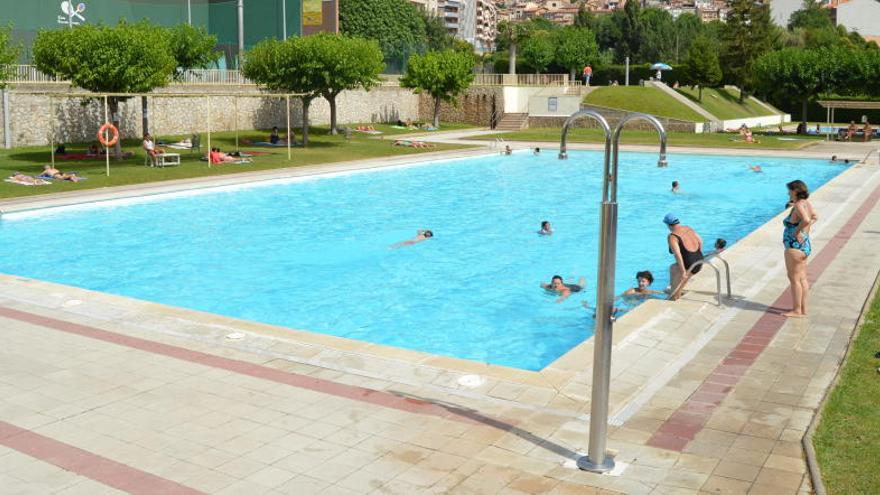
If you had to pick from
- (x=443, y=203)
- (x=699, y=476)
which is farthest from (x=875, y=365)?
(x=443, y=203)

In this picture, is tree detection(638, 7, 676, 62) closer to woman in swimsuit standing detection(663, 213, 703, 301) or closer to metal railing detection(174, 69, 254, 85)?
metal railing detection(174, 69, 254, 85)

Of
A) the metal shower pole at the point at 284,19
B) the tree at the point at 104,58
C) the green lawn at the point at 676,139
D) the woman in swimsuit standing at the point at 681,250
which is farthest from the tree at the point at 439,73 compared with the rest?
the woman in swimsuit standing at the point at 681,250

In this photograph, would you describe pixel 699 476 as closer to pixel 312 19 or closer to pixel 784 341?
pixel 784 341

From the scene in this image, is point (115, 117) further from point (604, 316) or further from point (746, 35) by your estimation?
point (746, 35)

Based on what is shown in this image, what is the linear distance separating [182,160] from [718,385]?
28580 mm

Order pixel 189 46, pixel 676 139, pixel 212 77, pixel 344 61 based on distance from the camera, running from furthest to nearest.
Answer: pixel 676 139 < pixel 212 77 < pixel 189 46 < pixel 344 61

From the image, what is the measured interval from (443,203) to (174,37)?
889 inches

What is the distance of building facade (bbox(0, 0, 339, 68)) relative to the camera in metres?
54.2

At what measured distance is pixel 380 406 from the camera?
323 inches

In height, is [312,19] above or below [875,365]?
above

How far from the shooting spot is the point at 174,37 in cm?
4278

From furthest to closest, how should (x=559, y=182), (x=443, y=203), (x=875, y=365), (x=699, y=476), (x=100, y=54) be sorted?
(x=559, y=182) < (x=100, y=54) < (x=443, y=203) < (x=875, y=365) < (x=699, y=476)

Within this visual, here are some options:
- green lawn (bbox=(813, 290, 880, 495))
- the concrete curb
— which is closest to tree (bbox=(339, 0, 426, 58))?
the concrete curb

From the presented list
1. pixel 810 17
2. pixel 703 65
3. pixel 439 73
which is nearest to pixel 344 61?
pixel 439 73
